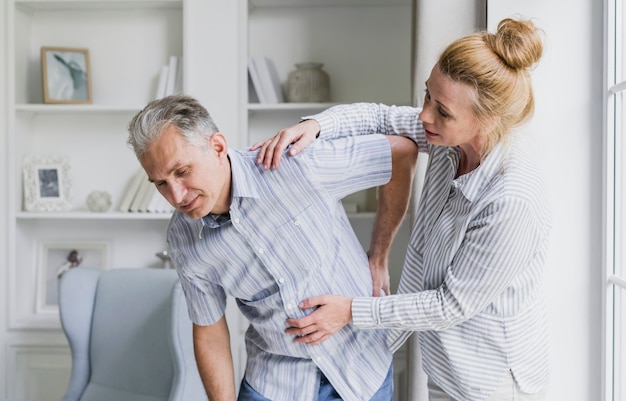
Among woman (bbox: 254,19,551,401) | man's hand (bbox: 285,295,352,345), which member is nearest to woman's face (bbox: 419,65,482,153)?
woman (bbox: 254,19,551,401)

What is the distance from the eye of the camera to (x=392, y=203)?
1.84m

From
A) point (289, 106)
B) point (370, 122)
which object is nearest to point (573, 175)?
point (370, 122)

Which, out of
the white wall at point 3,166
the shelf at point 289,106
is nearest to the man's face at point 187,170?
the shelf at point 289,106

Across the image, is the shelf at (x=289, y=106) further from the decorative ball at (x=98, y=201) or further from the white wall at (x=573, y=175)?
the white wall at (x=573, y=175)

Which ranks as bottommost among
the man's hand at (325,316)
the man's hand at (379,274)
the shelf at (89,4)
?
the man's hand at (325,316)

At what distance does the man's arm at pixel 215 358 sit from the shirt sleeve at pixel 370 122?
0.55 metres

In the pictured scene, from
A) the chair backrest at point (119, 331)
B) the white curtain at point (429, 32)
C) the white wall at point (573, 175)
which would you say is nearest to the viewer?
the white wall at point (573, 175)

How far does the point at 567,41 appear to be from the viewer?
2.19 meters

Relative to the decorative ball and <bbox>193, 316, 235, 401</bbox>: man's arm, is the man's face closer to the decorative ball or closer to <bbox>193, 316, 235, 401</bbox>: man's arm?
<bbox>193, 316, 235, 401</bbox>: man's arm

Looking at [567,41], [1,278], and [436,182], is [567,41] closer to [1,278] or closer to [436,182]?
[436,182]

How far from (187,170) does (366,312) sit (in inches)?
18.7

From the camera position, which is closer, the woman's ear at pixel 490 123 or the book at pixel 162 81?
the woman's ear at pixel 490 123

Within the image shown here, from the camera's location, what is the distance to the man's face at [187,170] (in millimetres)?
1492

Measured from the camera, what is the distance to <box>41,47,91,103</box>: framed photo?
3.48 m
